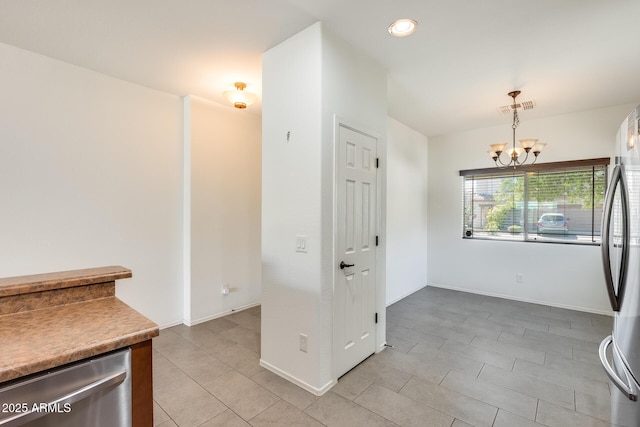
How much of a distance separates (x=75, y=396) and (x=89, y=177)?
8.48ft

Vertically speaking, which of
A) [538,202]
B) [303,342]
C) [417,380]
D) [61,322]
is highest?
[538,202]

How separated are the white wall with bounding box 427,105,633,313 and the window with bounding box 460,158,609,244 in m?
0.12

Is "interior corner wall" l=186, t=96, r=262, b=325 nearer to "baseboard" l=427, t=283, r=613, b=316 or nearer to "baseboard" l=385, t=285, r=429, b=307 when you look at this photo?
"baseboard" l=385, t=285, r=429, b=307

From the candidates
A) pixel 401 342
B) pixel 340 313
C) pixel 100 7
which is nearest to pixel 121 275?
pixel 340 313

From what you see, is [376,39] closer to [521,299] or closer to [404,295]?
[404,295]

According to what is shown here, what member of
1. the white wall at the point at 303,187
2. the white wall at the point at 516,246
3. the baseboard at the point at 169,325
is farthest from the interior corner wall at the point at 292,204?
the white wall at the point at 516,246

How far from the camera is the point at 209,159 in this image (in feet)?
12.1

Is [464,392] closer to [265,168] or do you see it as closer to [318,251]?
[318,251]

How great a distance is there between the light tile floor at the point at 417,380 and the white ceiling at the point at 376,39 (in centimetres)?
272

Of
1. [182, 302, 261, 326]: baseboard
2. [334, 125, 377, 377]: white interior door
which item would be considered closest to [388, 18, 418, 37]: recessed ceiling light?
[334, 125, 377, 377]: white interior door

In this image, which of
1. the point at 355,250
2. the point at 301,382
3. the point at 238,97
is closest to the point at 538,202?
the point at 355,250

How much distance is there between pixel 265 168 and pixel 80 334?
1.75m

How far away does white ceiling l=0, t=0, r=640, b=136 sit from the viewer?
2.02 m

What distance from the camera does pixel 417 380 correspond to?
2383mm
